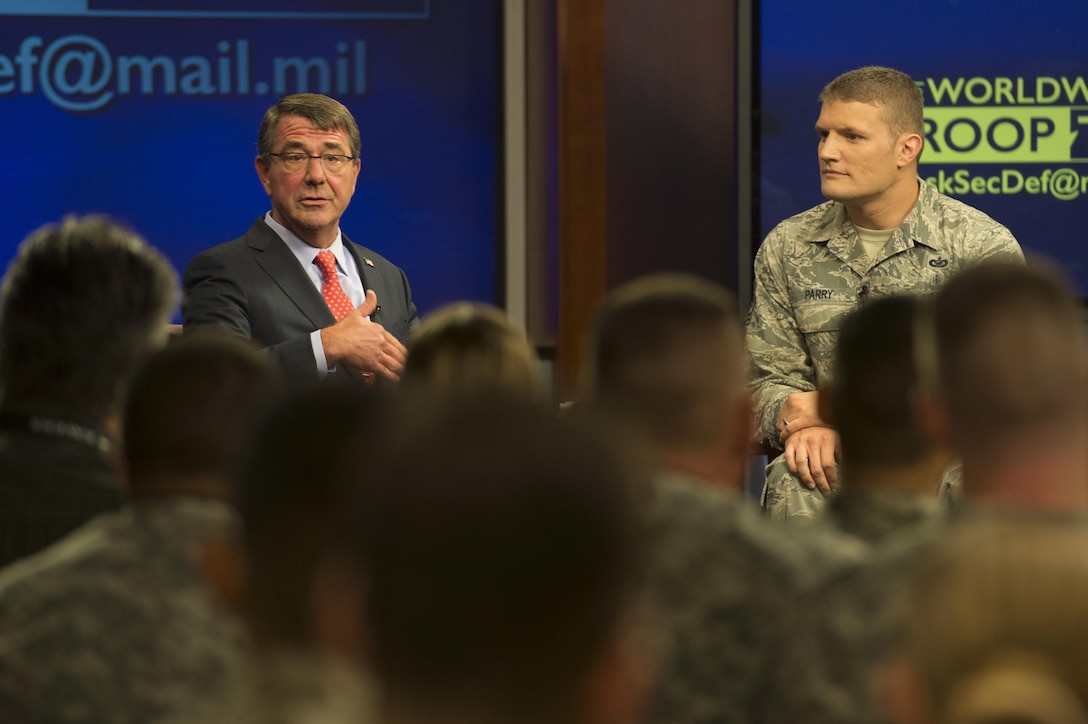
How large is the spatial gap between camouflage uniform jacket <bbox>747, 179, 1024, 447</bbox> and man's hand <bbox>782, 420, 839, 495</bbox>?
242 millimetres

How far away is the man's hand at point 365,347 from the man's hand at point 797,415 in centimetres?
91

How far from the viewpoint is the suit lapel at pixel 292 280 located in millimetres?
3770

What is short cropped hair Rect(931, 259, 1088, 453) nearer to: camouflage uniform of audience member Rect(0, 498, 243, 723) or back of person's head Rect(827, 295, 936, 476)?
back of person's head Rect(827, 295, 936, 476)

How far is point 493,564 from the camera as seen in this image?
2.63 feet

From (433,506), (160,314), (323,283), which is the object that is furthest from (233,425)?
(323,283)

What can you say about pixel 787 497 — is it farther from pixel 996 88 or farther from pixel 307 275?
pixel 996 88

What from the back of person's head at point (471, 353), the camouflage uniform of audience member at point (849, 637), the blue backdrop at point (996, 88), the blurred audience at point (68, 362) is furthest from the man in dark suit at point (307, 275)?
the camouflage uniform of audience member at point (849, 637)

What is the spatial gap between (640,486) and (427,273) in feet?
13.9

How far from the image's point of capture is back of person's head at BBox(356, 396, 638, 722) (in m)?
0.80

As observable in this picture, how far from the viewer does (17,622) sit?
1.54 meters

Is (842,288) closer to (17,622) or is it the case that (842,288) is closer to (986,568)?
(17,622)

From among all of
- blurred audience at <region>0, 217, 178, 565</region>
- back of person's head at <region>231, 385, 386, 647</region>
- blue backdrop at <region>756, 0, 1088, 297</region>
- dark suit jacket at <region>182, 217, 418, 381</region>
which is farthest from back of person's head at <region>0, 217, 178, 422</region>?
blue backdrop at <region>756, 0, 1088, 297</region>

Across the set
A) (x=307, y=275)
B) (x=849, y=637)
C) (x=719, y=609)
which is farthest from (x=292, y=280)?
(x=849, y=637)

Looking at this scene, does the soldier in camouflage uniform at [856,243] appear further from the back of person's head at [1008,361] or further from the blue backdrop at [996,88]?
the back of person's head at [1008,361]
